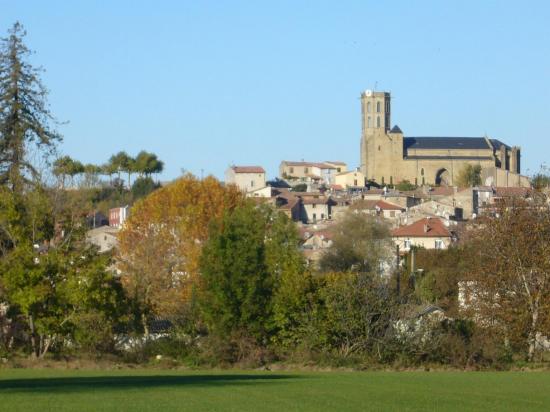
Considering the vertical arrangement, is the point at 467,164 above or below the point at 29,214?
above

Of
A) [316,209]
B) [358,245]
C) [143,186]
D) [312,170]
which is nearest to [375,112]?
[312,170]

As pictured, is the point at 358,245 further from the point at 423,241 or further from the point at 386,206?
the point at 386,206

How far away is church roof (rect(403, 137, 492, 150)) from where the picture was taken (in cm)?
18000

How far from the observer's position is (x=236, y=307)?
4056cm

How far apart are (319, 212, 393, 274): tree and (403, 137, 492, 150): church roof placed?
97107 mm

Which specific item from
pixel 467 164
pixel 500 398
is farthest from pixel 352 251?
pixel 467 164

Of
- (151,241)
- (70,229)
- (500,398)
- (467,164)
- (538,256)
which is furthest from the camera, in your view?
(467,164)

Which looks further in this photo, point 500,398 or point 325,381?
point 325,381

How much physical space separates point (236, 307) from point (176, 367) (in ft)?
13.8

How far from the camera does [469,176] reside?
166875mm

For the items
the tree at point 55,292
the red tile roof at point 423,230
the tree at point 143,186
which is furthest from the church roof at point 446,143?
the tree at point 55,292

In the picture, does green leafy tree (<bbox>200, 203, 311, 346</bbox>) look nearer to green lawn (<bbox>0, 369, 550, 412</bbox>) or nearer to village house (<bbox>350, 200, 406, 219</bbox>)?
green lawn (<bbox>0, 369, 550, 412</bbox>)

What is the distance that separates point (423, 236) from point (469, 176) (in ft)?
265

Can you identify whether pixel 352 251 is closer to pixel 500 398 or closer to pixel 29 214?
pixel 29 214
